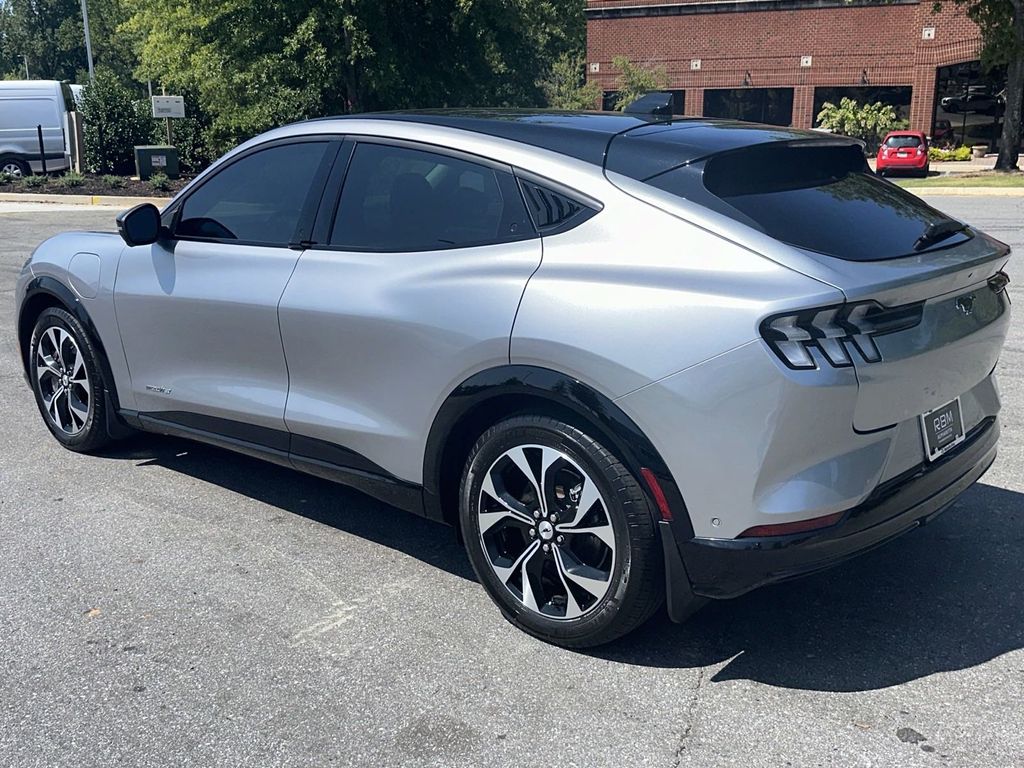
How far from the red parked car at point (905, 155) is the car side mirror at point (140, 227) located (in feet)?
92.2

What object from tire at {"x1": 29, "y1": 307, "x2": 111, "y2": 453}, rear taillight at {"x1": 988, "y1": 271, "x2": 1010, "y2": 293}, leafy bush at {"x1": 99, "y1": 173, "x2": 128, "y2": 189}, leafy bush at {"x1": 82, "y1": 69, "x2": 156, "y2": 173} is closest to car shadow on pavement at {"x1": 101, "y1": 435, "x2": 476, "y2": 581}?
tire at {"x1": 29, "y1": 307, "x2": 111, "y2": 453}

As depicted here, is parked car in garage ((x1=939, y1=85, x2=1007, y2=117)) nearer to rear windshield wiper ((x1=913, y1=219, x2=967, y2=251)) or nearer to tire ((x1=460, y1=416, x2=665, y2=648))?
rear windshield wiper ((x1=913, y1=219, x2=967, y2=251))

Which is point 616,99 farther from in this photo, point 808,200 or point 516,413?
point 516,413

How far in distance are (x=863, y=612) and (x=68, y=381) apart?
4053mm

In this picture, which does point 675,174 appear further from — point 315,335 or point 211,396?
point 211,396

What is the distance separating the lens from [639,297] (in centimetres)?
305

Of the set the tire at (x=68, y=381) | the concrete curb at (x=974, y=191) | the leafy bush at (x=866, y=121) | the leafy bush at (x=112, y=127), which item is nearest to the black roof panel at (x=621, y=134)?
the tire at (x=68, y=381)

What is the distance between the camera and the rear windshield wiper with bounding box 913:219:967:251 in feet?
10.9

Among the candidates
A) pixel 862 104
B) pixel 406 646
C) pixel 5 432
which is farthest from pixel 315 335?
A: pixel 862 104

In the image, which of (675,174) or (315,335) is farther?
(315,335)

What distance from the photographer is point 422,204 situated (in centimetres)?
378

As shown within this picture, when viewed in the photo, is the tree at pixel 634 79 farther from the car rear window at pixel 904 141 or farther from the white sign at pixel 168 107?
the white sign at pixel 168 107

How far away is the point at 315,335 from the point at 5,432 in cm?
300

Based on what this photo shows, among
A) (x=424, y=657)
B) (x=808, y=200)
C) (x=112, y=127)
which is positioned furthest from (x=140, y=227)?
(x=112, y=127)
